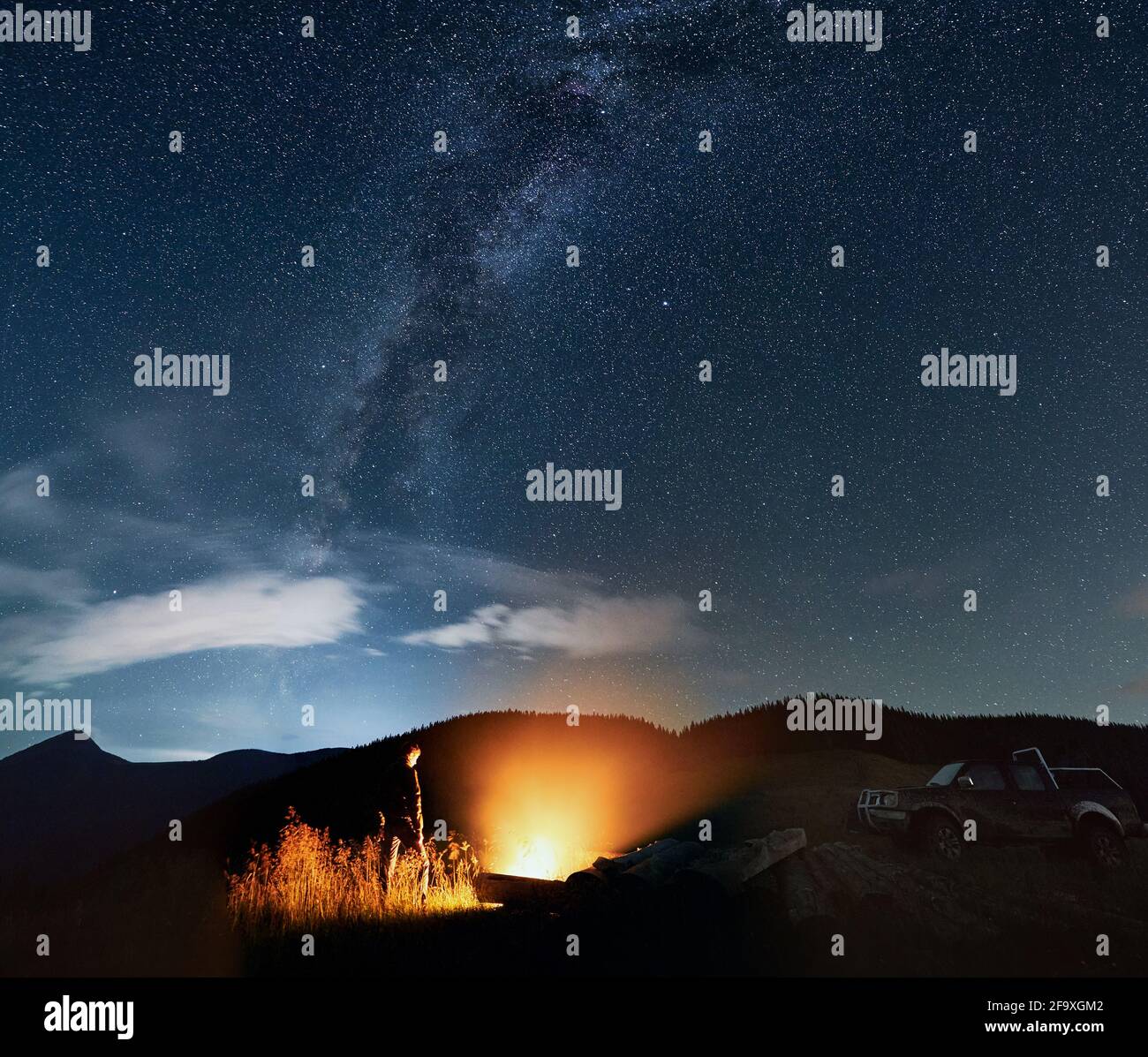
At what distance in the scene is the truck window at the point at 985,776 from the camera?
1407 cm

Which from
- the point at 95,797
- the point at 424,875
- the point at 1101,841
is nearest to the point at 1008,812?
the point at 1101,841

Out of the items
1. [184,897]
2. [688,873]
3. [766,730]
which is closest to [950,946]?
[688,873]

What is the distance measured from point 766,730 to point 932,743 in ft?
17.9

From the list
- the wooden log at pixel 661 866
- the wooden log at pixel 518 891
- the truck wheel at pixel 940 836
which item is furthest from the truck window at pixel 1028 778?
the wooden log at pixel 518 891

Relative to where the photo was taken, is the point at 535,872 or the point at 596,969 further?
the point at 535,872

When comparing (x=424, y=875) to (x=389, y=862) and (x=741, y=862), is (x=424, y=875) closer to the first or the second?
(x=389, y=862)

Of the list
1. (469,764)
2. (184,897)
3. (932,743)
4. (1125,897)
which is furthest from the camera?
(469,764)

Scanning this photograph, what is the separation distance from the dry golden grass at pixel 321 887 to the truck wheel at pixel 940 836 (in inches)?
311

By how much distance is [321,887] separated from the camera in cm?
1074

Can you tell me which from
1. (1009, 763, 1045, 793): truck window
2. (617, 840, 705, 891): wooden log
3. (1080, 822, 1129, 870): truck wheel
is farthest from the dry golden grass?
(1080, 822, 1129, 870): truck wheel

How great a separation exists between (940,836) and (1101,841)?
3.02 metres
